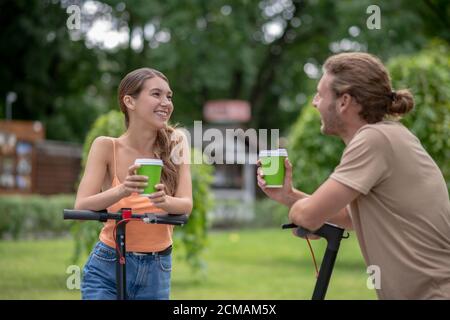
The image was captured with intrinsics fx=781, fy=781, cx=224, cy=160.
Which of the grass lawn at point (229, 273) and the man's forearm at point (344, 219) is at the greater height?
the man's forearm at point (344, 219)

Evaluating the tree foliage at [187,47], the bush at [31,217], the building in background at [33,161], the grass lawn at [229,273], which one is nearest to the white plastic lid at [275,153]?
the grass lawn at [229,273]

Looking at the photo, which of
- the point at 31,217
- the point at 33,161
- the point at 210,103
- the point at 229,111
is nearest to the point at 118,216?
the point at 31,217

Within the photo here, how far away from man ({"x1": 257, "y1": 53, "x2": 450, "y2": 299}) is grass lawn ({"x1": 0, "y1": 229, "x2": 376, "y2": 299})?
6531 mm

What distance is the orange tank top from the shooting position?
11.1ft

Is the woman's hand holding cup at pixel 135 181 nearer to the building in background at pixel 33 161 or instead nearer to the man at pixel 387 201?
the man at pixel 387 201

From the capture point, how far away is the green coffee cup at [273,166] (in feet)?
9.49

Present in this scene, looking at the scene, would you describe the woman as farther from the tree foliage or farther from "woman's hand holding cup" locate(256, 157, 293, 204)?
the tree foliage

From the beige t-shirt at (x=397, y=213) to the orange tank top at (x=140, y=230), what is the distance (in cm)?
103

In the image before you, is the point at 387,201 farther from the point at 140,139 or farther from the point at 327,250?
the point at 140,139

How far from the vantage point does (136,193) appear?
10.8ft

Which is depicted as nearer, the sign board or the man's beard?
the man's beard

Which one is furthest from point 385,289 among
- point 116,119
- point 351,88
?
point 116,119

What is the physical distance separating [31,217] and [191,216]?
34.2ft

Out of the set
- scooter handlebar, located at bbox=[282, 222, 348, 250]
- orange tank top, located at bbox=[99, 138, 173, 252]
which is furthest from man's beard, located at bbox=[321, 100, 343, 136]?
orange tank top, located at bbox=[99, 138, 173, 252]
